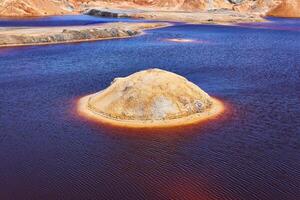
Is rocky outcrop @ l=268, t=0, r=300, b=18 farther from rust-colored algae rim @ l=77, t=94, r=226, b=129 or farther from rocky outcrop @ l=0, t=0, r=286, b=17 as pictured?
rust-colored algae rim @ l=77, t=94, r=226, b=129

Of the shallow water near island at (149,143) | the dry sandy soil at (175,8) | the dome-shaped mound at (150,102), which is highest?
the dry sandy soil at (175,8)

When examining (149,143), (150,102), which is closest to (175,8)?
(150,102)

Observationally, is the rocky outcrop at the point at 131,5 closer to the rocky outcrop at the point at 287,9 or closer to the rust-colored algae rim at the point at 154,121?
the rocky outcrop at the point at 287,9

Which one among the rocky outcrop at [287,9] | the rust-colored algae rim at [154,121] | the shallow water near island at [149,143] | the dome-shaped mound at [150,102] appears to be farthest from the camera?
the rocky outcrop at [287,9]

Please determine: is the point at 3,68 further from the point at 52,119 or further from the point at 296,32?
the point at 296,32

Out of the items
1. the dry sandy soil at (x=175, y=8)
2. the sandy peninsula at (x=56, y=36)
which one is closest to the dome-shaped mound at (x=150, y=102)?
the sandy peninsula at (x=56, y=36)

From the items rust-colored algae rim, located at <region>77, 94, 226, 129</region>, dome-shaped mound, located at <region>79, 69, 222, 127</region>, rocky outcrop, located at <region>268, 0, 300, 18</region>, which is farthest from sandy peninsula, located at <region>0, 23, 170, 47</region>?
rocky outcrop, located at <region>268, 0, 300, 18</region>

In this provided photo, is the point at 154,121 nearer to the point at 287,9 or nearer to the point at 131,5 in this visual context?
the point at 287,9
